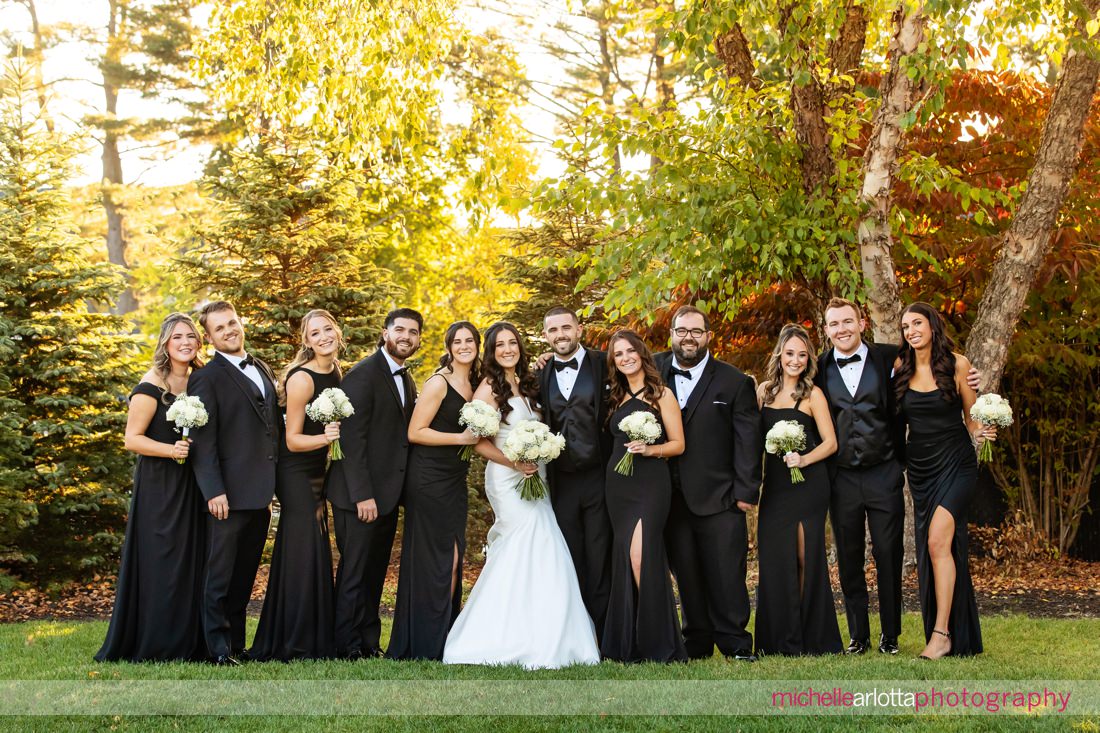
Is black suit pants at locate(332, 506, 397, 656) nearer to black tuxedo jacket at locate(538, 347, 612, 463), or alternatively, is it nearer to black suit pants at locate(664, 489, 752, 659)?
black tuxedo jacket at locate(538, 347, 612, 463)

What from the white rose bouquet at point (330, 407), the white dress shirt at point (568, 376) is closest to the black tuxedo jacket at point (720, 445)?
the white dress shirt at point (568, 376)

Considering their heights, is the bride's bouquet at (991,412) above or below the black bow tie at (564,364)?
below

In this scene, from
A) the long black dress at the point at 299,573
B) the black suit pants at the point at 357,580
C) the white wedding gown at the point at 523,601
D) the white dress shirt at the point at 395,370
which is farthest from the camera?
the white dress shirt at the point at 395,370

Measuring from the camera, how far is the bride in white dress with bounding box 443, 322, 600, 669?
636cm

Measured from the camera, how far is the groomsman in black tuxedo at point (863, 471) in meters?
6.62

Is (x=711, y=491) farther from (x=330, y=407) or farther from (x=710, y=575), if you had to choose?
(x=330, y=407)

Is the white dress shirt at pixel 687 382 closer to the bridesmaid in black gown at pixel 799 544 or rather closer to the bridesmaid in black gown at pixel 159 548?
the bridesmaid in black gown at pixel 799 544

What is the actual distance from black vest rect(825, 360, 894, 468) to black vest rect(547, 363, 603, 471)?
1526 millimetres

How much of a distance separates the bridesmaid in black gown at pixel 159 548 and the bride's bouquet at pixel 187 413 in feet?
0.78

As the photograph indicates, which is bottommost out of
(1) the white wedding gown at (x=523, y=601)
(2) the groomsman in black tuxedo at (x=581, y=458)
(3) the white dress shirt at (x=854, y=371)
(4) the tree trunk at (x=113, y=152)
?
(1) the white wedding gown at (x=523, y=601)

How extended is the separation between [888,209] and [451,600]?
5.26 m

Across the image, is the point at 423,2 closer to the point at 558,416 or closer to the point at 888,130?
the point at 888,130

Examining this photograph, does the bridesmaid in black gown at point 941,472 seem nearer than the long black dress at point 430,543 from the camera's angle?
Yes

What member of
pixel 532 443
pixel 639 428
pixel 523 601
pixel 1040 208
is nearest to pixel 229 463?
pixel 532 443
